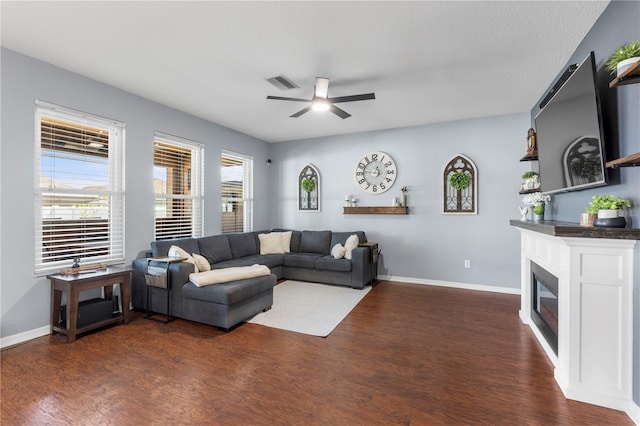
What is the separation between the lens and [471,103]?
4.22 meters

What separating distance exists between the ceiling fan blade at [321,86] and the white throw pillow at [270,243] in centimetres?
322

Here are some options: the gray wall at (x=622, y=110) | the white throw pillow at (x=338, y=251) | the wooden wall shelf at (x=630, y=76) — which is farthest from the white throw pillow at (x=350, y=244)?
the wooden wall shelf at (x=630, y=76)

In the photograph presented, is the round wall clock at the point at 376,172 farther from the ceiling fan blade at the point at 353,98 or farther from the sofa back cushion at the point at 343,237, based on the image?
the ceiling fan blade at the point at 353,98

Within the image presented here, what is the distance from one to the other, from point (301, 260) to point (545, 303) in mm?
3507

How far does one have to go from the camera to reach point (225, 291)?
3174 millimetres

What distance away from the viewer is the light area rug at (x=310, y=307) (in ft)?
11.1

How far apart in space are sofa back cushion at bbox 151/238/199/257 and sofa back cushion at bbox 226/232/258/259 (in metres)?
0.79

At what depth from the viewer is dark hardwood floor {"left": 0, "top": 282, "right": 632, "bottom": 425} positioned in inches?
75.2

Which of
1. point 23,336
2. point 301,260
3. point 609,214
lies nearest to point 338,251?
point 301,260

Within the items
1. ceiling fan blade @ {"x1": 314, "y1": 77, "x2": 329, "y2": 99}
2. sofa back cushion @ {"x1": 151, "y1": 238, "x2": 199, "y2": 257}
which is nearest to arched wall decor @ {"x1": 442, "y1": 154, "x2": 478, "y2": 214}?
ceiling fan blade @ {"x1": 314, "y1": 77, "x2": 329, "y2": 99}

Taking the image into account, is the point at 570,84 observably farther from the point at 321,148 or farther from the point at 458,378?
the point at 321,148

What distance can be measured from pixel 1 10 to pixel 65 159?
149 centimetres

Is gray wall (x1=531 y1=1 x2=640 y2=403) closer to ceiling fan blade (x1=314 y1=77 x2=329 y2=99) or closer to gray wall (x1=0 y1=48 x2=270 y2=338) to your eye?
ceiling fan blade (x1=314 y1=77 x2=329 y2=99)

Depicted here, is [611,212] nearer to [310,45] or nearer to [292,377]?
[292,377]
